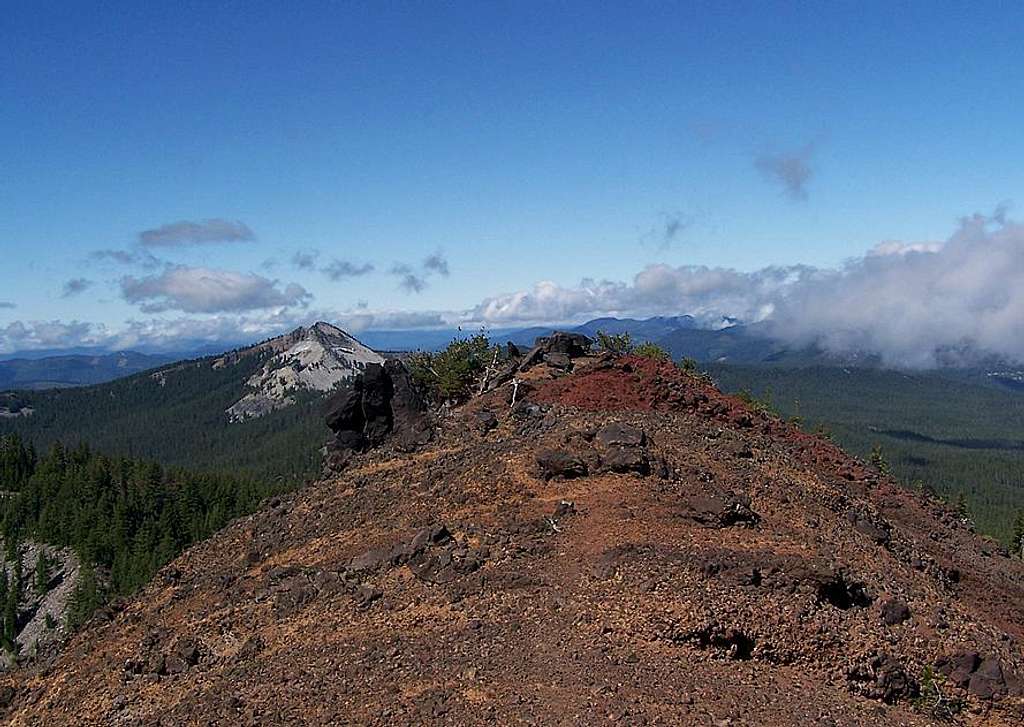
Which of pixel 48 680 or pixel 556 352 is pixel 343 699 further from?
pixel 556 352

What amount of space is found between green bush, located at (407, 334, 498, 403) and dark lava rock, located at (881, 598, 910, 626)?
28738mm

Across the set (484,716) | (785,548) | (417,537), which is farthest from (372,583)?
(785,548)

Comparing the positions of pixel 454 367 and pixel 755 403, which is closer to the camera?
pixel 755 403

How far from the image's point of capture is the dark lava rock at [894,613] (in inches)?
856

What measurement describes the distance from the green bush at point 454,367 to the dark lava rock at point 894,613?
2874 centimetres

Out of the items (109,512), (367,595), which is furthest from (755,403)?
(109,512)

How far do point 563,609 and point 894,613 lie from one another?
378 inches

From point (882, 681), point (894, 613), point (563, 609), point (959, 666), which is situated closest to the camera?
point (882, 681)

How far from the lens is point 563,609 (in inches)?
780

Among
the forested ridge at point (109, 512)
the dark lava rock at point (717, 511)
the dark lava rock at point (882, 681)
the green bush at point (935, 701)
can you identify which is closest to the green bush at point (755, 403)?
the dark lava rock at point (717, 511)

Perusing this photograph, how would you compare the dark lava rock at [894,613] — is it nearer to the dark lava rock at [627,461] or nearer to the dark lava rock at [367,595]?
the dark lava rock at [627,461]

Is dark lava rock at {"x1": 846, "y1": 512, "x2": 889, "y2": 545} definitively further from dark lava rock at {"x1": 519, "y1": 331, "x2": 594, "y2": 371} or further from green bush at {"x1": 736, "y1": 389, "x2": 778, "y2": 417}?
dark lava rock at {"x1": 519, "y1": 331, "x2": 594, "y2": 371}

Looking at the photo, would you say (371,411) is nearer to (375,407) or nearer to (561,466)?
(375,407)

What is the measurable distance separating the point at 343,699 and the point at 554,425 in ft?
50.6
